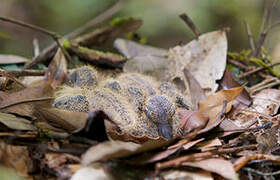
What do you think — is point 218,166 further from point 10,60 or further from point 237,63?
point 10,60

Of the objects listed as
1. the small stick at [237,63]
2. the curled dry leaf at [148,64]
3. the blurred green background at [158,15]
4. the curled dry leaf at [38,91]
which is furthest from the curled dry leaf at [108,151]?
the blurred green background at [158,15]

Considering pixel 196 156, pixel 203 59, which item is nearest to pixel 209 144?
pixel 196 156

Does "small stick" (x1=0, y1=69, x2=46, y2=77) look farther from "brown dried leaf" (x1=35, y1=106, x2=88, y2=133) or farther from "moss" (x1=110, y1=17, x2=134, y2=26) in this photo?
"moss" (x1=110, y1=17, x2=134, y2=26)

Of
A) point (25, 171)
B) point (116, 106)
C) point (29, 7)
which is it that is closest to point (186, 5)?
point (29, 7)

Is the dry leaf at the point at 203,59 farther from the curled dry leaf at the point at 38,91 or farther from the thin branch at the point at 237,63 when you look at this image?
the curled dry leaf at the point at 38,91

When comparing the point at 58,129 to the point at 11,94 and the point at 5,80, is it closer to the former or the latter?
the point at 11,94

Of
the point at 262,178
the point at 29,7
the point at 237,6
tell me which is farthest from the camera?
the point at 29,7

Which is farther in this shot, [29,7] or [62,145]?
[29,7]
